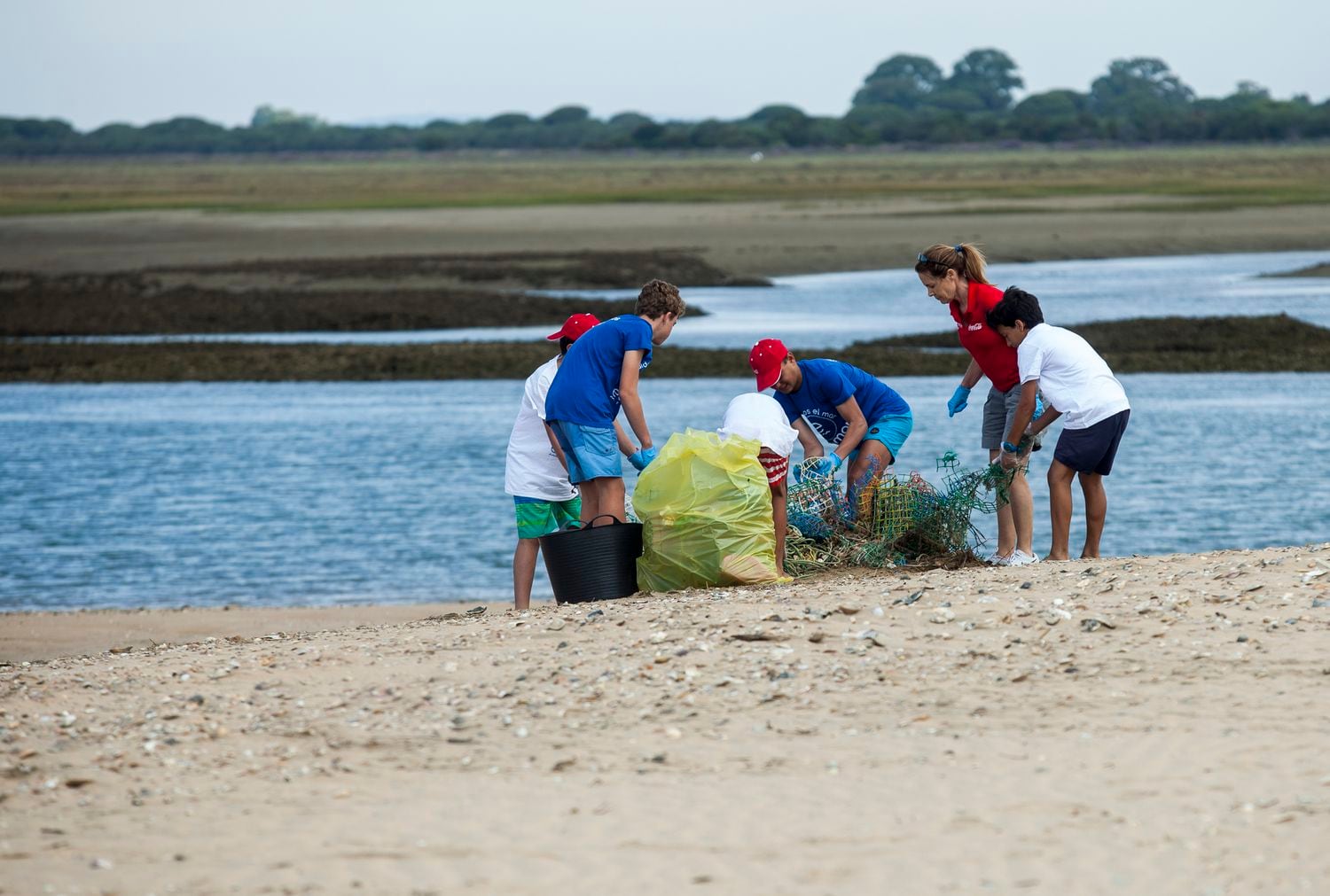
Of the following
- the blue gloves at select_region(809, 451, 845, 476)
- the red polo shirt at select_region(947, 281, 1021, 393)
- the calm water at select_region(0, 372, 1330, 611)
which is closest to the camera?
the red polo shirt at select_region(947, 281, 1021, 393)

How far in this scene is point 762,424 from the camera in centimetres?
720

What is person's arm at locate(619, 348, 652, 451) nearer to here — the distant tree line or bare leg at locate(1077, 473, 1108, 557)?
bare leg at locate(1077, 473, 1108, 557)

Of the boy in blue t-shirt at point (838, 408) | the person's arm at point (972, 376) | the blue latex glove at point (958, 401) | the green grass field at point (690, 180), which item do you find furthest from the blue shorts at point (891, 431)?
the green grass field at point (690, 180)

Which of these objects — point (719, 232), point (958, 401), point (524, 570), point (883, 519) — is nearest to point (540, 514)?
point (524, 570)

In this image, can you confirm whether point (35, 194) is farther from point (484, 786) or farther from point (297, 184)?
point (484, 786)

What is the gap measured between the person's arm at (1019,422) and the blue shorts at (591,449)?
1818 mm

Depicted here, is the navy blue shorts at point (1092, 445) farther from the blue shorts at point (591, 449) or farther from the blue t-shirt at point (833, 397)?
the blue shorts at point (591, 449)

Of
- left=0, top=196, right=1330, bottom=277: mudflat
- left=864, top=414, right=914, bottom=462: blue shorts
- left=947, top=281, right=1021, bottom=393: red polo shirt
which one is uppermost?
left=0, top=196, right=1330, bottom=277: mudflat

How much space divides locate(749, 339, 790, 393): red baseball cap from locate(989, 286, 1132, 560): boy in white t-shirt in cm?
101

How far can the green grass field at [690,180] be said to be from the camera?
5612cm

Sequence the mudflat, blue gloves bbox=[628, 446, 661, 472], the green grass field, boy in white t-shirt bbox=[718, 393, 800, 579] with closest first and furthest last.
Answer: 1. boy in white t-shirt bbox=[718, 393, 800, 579]
2. blue gloves bbox=[628, 446, 661, 472]
3. the mudflat
4. the green grass field

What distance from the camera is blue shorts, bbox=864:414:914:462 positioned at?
766cm

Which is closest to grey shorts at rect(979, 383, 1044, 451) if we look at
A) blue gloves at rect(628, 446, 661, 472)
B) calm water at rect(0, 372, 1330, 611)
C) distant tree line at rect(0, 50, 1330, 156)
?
blue gloves at rect(628, 446, 661, 472)

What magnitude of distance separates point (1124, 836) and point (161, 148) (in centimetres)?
13962
